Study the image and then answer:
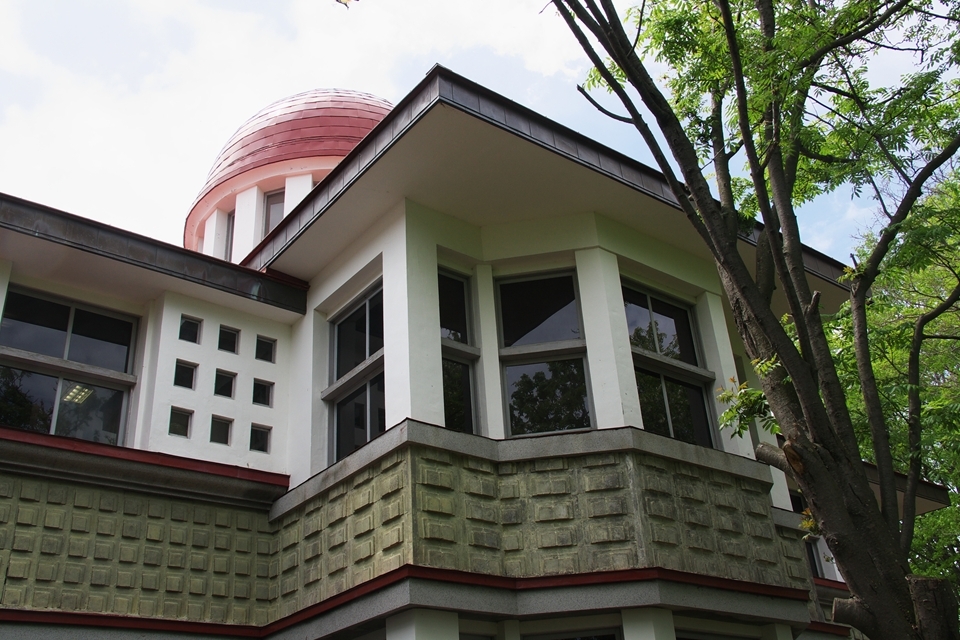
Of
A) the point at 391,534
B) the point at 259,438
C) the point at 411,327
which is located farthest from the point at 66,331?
the point at 391,534

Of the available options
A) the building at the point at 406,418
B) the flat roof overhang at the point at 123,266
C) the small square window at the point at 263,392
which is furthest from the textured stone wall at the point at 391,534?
the flat roof overhang at the point at 123,266

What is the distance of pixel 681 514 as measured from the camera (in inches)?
421

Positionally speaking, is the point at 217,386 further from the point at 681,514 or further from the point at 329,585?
the point at 681,514

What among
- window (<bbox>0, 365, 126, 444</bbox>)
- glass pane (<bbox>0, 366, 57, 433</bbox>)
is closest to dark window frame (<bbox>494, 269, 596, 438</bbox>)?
window (<bbox>0, 365, 126, 444</bbox>)

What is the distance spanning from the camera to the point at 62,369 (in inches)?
474

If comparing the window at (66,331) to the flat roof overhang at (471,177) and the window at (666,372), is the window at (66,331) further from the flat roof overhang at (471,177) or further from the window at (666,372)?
the window at (666,372)


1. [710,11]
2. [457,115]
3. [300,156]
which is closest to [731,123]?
[710,11]

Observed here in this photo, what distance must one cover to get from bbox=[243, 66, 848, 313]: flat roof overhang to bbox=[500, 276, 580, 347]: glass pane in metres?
1.01

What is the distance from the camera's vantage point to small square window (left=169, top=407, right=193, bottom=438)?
12.2 meters

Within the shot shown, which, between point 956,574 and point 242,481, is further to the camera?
point 956,574

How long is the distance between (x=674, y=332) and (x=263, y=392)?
634 cm

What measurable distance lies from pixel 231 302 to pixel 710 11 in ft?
26.2

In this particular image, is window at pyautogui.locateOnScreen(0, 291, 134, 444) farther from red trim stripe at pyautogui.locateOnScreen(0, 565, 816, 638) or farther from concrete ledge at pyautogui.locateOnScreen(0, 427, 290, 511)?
red trim stripe at pyautogui.locateOnScreen(0, 565, 816, 638)

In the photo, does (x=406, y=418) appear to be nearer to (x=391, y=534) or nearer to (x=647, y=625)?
(x=391, y=534)
